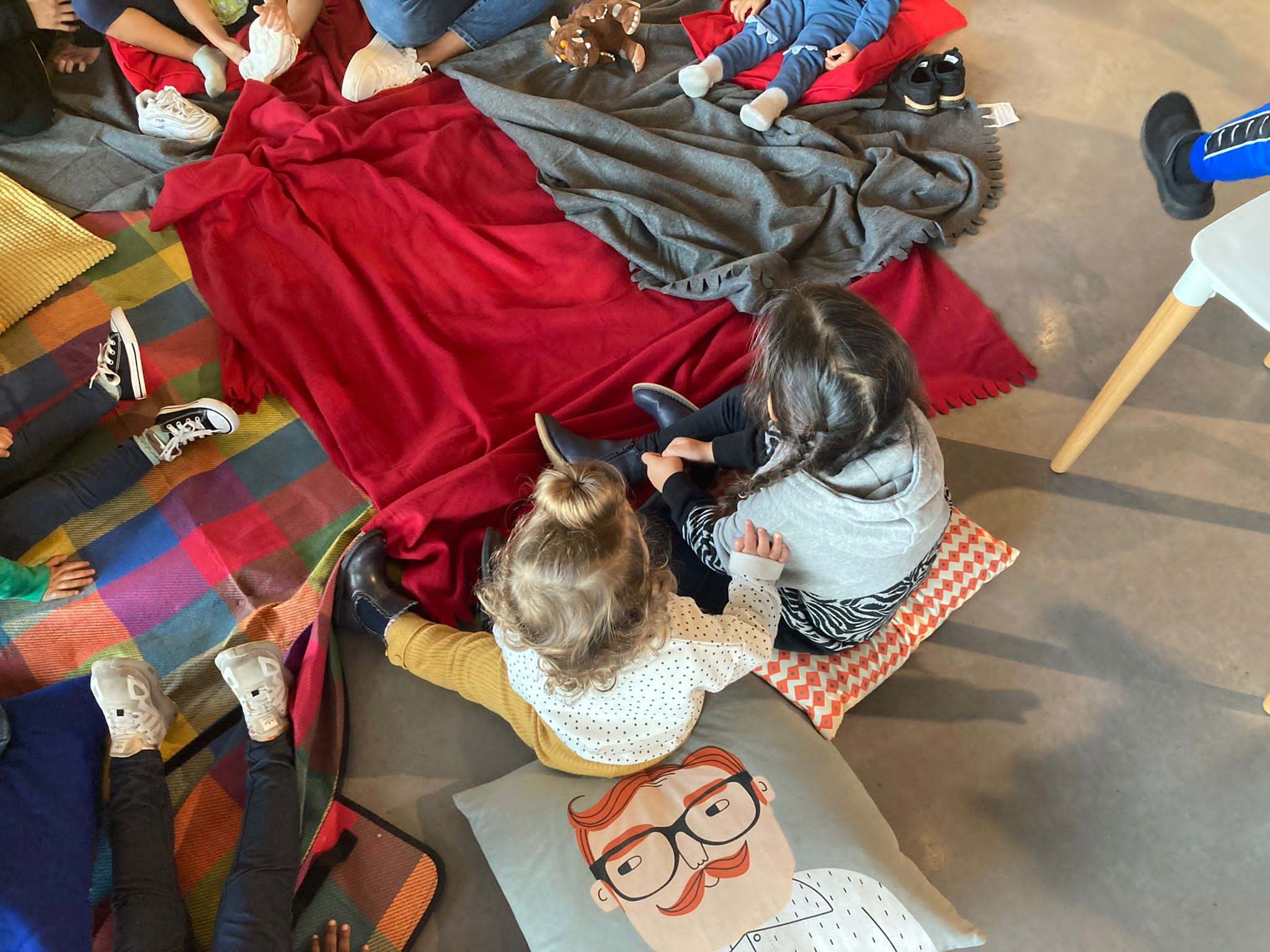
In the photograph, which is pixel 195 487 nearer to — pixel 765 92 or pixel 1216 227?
pixel 765 92

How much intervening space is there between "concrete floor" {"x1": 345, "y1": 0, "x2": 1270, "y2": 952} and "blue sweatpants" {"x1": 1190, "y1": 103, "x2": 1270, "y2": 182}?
274 millimetres

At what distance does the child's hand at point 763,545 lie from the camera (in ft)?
3.80

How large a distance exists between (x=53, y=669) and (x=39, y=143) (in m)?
1.28

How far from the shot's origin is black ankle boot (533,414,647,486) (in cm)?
144

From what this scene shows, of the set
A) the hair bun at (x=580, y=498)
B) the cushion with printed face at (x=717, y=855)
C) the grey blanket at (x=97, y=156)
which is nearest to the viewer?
the hair bun at (x=580, y=498)

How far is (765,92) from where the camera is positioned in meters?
1.85

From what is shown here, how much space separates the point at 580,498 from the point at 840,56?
1502 millimetres

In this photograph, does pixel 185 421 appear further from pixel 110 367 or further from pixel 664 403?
pixel 664 403

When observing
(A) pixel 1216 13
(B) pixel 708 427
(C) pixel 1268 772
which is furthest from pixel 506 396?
(A) pixel 1216 13

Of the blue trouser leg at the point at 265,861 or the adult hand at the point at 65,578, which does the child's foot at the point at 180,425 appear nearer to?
the adult hand at the point at 65,578

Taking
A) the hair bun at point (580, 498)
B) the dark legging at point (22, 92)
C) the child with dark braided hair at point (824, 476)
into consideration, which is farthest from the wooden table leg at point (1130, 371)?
the dark legging at point (22, 92)

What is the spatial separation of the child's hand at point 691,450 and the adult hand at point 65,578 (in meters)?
1.02

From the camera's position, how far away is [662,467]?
4.54ft

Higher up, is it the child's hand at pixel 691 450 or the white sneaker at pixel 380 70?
the white sneaker at pixel 380 70
